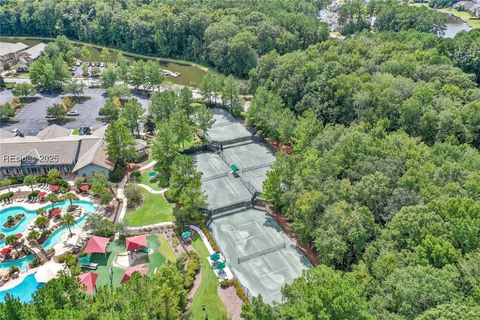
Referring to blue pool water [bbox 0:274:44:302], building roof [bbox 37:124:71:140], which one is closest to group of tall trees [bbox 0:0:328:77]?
building roof [bbox 37:124:71:140]

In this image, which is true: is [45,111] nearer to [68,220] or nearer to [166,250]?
[68,220]

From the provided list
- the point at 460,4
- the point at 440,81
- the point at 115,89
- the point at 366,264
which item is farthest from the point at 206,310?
the point at 460,4

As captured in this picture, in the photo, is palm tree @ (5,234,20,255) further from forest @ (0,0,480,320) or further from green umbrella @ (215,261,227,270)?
green umbrella @ (215,261,227,270)

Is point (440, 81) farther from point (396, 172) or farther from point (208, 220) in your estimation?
point (208, 220)

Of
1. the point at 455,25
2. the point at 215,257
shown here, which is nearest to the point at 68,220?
the point at 215,257

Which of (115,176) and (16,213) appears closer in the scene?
(16,213)

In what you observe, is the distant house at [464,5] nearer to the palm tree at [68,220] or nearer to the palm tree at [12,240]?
the palm tree at [68,220]

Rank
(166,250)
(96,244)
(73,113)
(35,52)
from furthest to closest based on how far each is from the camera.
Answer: (35,52) < (73,113) < (166,250) < (96,244)
